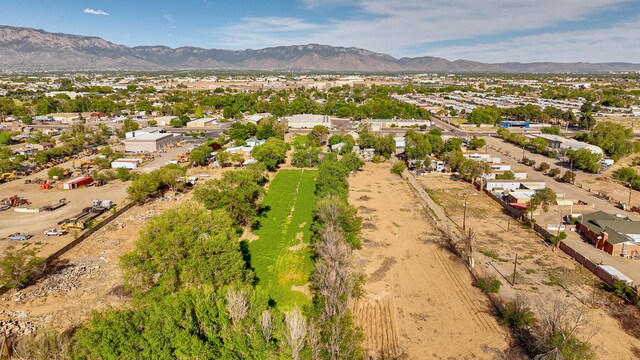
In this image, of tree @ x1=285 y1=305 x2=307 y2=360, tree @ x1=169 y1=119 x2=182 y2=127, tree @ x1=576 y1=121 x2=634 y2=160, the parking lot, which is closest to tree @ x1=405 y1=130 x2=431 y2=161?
tree @ x1=576 y1=121 x2=634 y2=160

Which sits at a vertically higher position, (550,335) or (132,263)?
(132,263)

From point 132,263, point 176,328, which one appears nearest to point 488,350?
point 176,328

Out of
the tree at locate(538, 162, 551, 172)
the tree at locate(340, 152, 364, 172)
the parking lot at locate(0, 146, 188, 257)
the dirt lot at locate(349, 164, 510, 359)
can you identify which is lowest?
the dirt lot at locate(349, 164, 510, 359)

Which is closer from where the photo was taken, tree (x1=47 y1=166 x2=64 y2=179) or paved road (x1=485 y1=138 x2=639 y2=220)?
paved road (x1=485 y1=138 x2=639 y2=220)

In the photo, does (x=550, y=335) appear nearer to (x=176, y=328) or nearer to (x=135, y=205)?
(x=176, y=328)

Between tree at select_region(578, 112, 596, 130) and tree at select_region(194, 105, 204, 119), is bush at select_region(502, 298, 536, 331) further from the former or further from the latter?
tree at select_region(194, 105, 204, 119)
